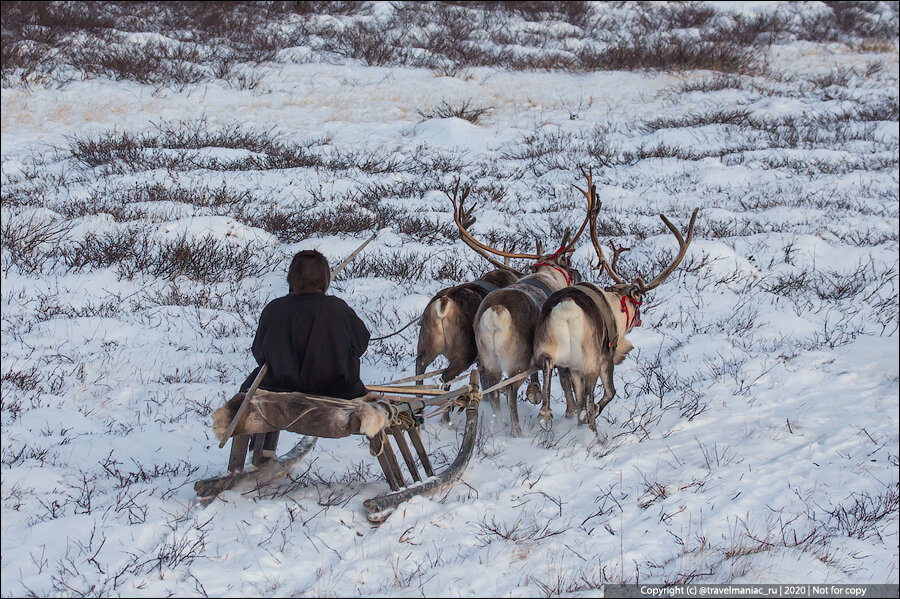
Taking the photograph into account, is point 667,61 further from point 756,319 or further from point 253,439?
point 253,439

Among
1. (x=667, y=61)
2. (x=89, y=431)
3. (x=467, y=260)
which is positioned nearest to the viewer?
(x=89, y=431)

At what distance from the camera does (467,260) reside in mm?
8211

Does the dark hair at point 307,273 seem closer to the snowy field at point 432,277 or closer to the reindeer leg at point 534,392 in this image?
the snowy field at point 432,277

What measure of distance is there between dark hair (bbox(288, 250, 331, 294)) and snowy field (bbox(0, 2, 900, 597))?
3.51ft

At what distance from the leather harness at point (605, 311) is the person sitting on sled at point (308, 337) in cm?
155

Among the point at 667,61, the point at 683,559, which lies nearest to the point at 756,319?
the point at 683,559

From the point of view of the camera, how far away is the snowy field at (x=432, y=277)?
345 cm

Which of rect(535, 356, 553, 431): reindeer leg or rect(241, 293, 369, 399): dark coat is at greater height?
rect(241, 293, 369, 399): dark coat

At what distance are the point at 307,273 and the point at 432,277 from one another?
156 inches

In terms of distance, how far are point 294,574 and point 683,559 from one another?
1734mm

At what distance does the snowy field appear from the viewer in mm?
3453

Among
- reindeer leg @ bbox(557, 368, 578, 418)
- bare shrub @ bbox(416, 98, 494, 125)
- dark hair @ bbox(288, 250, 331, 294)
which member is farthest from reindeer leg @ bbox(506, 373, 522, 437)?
bare shrub @ bbox(416, 98, 494, 125)

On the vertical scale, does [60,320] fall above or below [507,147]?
below

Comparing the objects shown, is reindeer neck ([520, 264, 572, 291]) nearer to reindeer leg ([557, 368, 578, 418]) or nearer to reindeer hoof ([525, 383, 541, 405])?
reindeer leg ([557, 368, 578, 418])
